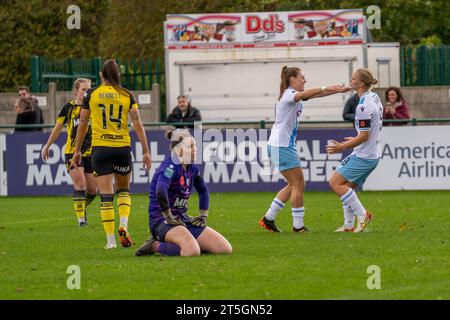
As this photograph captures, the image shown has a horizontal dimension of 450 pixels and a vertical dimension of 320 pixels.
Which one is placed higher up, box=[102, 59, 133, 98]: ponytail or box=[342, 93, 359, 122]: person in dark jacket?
box=[102, 59, 133, 98]: ponytail

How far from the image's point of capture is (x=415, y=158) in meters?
23.8

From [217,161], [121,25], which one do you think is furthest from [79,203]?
[121,25]

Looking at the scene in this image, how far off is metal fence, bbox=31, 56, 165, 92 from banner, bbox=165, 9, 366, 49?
2.41 m

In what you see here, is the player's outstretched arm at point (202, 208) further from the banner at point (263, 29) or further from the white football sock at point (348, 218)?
→ the banner at point (263, 29)

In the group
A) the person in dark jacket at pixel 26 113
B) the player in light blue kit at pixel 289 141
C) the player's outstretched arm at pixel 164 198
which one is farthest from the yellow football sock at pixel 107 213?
the person in dark jacket at pixel 26 113

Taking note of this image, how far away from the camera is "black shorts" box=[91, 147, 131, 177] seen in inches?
555

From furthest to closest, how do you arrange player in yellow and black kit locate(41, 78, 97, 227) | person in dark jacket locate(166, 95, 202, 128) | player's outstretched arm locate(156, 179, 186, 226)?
1. person in dark jacket locate(166, 95, 202, 128)
2. player in yellow and black kit locate(41, 78, 97, 227)
3. player's outstretched arm locate(156, 179, 186, 226)

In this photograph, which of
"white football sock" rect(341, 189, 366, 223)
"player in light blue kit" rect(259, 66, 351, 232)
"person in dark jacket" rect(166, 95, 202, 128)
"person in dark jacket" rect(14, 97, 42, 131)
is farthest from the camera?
"person in dark jacket" rect(14, 97, 42, 131)

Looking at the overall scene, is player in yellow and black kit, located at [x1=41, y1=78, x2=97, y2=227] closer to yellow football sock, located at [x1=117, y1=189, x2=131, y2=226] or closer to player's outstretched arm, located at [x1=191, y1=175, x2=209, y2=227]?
yellow football sock, located at [x1=117, y1=189, x2=131, y2=226]

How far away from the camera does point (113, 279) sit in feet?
36.3

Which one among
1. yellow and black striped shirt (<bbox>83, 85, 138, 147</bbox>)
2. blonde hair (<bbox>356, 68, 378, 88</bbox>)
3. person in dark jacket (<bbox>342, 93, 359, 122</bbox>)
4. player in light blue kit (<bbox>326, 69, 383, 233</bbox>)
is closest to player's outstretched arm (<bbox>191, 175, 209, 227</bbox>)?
yellow and black striped shirt (<bbox>83, 85, 138, 147</bbox>)

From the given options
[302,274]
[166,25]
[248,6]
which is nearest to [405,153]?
[166,25]

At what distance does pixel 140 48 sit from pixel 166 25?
14.2m
